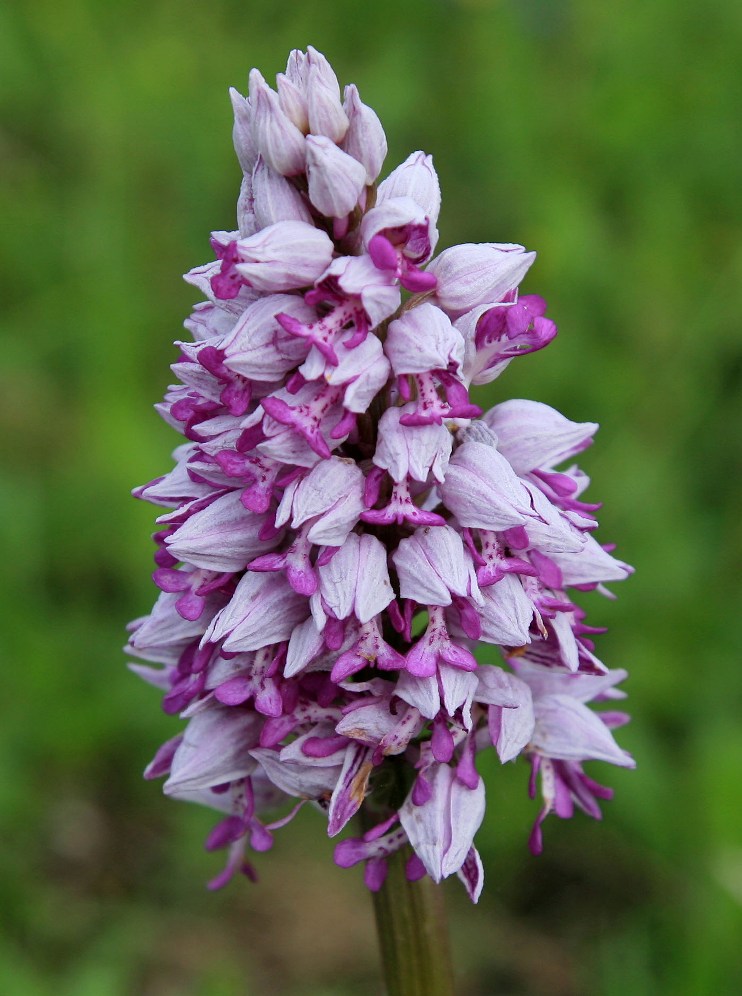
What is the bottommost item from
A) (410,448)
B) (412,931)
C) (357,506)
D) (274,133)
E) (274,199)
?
(412,931)

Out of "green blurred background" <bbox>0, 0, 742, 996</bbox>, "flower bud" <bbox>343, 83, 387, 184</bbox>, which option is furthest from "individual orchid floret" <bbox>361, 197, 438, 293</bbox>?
"green blurred background" <bbox>0, 0, 742, 996</bbox>

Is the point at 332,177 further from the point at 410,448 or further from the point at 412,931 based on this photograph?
the point at 412,931

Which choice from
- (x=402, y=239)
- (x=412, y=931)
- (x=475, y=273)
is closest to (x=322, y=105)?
(x=402, y=239)

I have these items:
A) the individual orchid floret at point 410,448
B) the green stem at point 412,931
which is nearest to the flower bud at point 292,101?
the individual orchid floret at point 410,448

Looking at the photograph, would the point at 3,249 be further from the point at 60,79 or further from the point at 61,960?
the point at 61,960

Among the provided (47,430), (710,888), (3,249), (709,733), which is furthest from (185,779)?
(3,249)
